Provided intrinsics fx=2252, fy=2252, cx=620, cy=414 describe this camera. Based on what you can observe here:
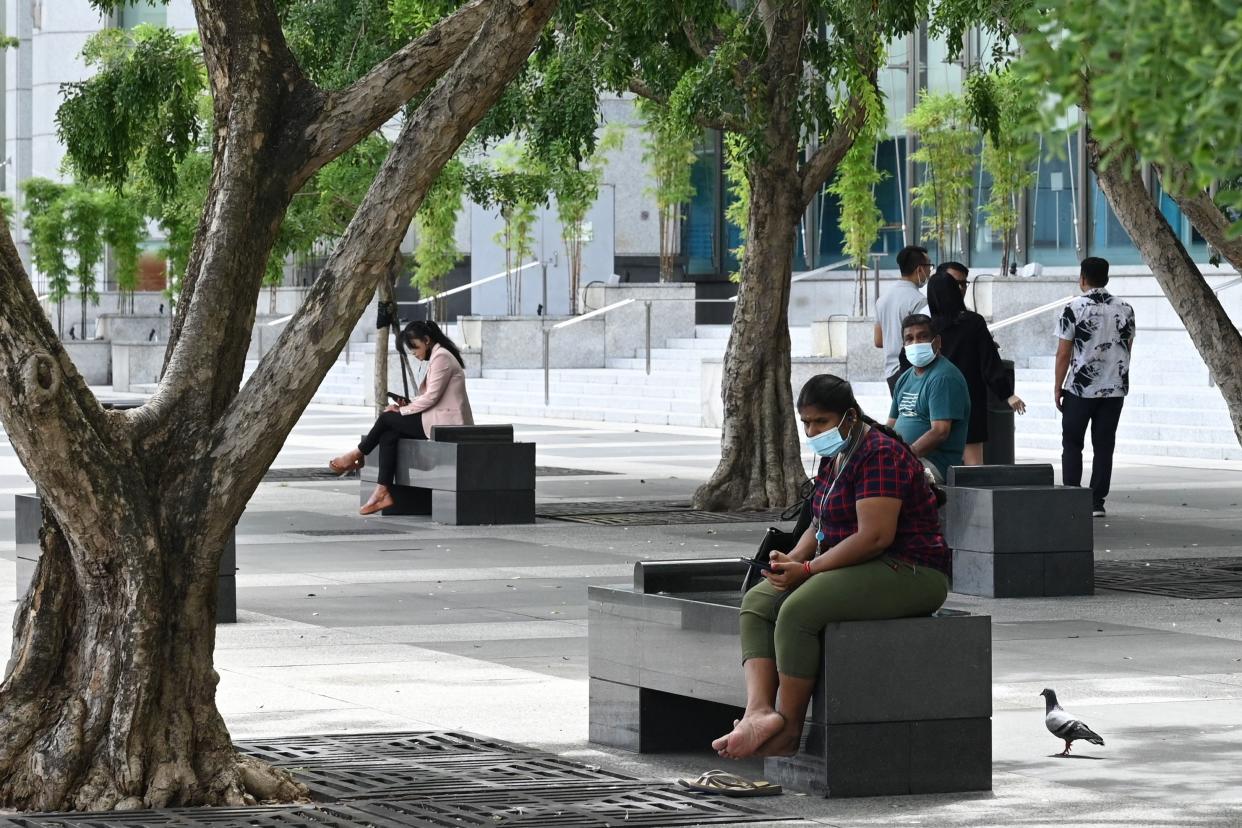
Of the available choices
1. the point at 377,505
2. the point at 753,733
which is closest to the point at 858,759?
the point at 753,733

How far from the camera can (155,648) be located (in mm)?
6953

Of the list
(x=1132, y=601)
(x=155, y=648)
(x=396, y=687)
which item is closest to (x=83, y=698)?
(x=155, y=648)

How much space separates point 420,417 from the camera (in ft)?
57.9

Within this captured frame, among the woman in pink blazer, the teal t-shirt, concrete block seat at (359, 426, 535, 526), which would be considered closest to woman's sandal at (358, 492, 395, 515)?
the woman in pink blazer

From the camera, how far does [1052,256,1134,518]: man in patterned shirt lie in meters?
16.3

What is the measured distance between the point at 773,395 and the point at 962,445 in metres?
4.92

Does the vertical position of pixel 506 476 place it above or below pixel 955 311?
below

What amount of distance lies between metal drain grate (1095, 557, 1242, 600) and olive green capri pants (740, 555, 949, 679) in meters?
5.37

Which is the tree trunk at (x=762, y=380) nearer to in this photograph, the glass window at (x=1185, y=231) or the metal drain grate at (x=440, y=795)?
the metal drain grate at (x=440, y=795)

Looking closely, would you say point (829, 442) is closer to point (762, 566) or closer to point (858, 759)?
point (762, 566)

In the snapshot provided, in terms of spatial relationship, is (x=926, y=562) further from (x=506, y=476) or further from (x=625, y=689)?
(x=506, y=476)

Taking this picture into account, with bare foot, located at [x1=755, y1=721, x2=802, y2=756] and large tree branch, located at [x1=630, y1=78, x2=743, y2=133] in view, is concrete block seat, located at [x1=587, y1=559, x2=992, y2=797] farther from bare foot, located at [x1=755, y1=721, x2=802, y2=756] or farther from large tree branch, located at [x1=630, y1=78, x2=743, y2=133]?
large tree branch, located at [x1=630, y1=78, x2=743, y2=133]

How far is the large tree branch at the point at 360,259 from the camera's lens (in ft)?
23.6

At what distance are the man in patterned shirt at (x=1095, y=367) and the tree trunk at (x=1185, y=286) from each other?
10.1ft
